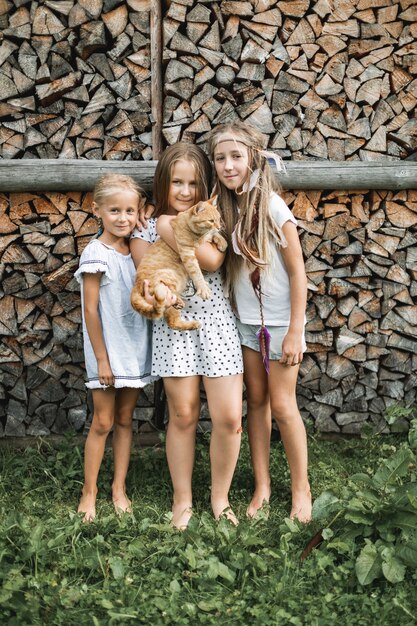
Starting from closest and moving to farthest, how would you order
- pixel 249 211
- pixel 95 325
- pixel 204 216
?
1. pixel 204 216
2. pixel 249 211
3. pixel 95 325

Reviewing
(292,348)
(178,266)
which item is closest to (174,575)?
(292,348)

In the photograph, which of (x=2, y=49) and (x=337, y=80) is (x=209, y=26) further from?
(x=2, y=49)

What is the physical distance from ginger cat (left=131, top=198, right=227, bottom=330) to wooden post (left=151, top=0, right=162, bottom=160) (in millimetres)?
1025

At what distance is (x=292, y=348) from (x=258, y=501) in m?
0.92

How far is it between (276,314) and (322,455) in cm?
126

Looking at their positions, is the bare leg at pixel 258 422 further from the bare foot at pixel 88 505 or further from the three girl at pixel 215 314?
the bare foot at pixel 88 505

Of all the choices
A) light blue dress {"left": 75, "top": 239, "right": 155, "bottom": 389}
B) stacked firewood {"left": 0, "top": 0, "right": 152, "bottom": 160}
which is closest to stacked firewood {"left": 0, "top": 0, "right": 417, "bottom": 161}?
stacked firewood {"left": 0, "top": 0, "right": 152, "bottom": 160}

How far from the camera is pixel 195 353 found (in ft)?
11.5

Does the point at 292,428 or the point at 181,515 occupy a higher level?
the point at 292,428

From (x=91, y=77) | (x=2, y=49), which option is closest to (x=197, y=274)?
(x=91, y=77)

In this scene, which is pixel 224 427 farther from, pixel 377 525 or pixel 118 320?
pixel 377 525

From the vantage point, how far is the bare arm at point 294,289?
342 cm

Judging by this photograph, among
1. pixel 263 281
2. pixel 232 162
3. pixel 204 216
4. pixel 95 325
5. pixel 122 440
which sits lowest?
pixel 122 440

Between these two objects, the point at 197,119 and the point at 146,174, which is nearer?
the point at 146,174
